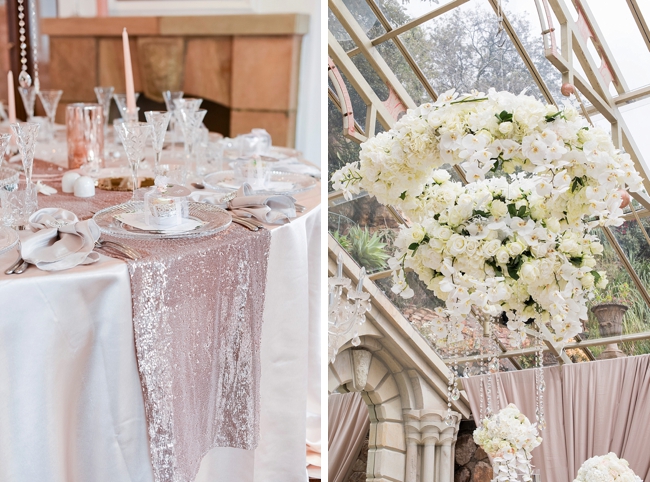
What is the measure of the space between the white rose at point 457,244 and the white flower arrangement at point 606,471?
2.82 ft

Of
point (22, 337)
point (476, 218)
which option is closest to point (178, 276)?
point (22, 337)

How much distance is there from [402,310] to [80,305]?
1023mm

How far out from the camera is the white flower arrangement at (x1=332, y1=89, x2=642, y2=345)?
1.13 metres

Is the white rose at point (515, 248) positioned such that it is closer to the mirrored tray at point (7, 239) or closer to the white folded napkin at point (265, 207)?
the white folded napkin at point (265, 207)

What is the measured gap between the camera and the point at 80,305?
1176 millimetres

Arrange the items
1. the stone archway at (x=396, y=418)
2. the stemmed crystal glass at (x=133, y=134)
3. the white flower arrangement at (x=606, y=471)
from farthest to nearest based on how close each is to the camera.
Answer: the stone archway at (x=396, y=418), the white flower arrangement at (x=606, y=471), the stemmed crystal glass at (x=133, y=134)

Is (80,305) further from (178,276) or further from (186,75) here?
(186,75)

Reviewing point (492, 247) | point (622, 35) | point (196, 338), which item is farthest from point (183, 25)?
point (492, 247)

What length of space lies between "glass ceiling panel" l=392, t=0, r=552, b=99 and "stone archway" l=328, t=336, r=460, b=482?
81 centimetres

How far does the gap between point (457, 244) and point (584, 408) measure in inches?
38.9

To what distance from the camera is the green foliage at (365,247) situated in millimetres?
1904

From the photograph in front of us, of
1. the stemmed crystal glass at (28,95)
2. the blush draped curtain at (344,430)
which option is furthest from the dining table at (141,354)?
the stemmed crystal glass at (28,95)

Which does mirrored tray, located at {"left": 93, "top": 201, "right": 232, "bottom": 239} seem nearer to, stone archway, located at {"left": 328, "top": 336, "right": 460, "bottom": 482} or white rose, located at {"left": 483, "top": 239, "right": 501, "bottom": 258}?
white rose, located at {"left": 483, "top": 239, "right": 501, "bottom": 258}

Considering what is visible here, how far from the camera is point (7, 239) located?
4.10 feet
